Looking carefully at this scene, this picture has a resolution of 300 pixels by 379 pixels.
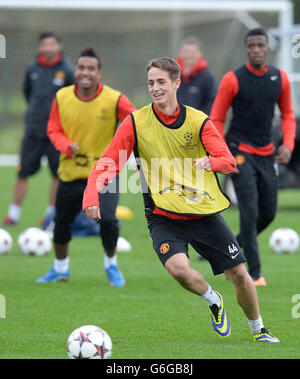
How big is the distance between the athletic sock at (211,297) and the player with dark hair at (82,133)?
92.3 inches

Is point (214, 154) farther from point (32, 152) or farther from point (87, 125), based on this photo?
point (32, 152)

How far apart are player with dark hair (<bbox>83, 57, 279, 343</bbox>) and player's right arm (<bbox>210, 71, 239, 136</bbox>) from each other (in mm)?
2284

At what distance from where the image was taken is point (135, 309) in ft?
25.3

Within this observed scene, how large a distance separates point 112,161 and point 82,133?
2.56 metres

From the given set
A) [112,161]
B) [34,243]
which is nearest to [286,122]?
[112,161]

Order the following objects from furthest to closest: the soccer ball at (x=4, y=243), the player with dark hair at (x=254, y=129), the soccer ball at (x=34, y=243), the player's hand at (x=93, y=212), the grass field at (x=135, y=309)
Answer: the soccer ball at (x=34, y=243), the soccer ball at (x=4, y=243), the player with dark hair at (x=254, y=129), the grass field at (x=135, y=309), the player's hand at (x=93, y=212)

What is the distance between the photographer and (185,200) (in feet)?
21.1

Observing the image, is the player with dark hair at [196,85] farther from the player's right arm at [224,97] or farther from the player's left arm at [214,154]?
the player's left arm at [214,154]

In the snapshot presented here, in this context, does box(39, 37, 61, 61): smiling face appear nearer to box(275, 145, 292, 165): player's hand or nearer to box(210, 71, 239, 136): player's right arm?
box(210, 71, 239, 136): player's right arm

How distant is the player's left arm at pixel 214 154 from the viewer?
5949 millimetres

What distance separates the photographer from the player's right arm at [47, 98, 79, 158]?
8633mm

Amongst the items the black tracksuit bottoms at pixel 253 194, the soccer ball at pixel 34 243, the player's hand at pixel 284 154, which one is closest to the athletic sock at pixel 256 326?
the black tracksuit bottoms at pixel 253 194

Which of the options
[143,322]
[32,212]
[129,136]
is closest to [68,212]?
[143,322]

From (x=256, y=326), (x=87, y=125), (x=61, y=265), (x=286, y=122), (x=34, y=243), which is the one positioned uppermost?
(x=286, y=122)
